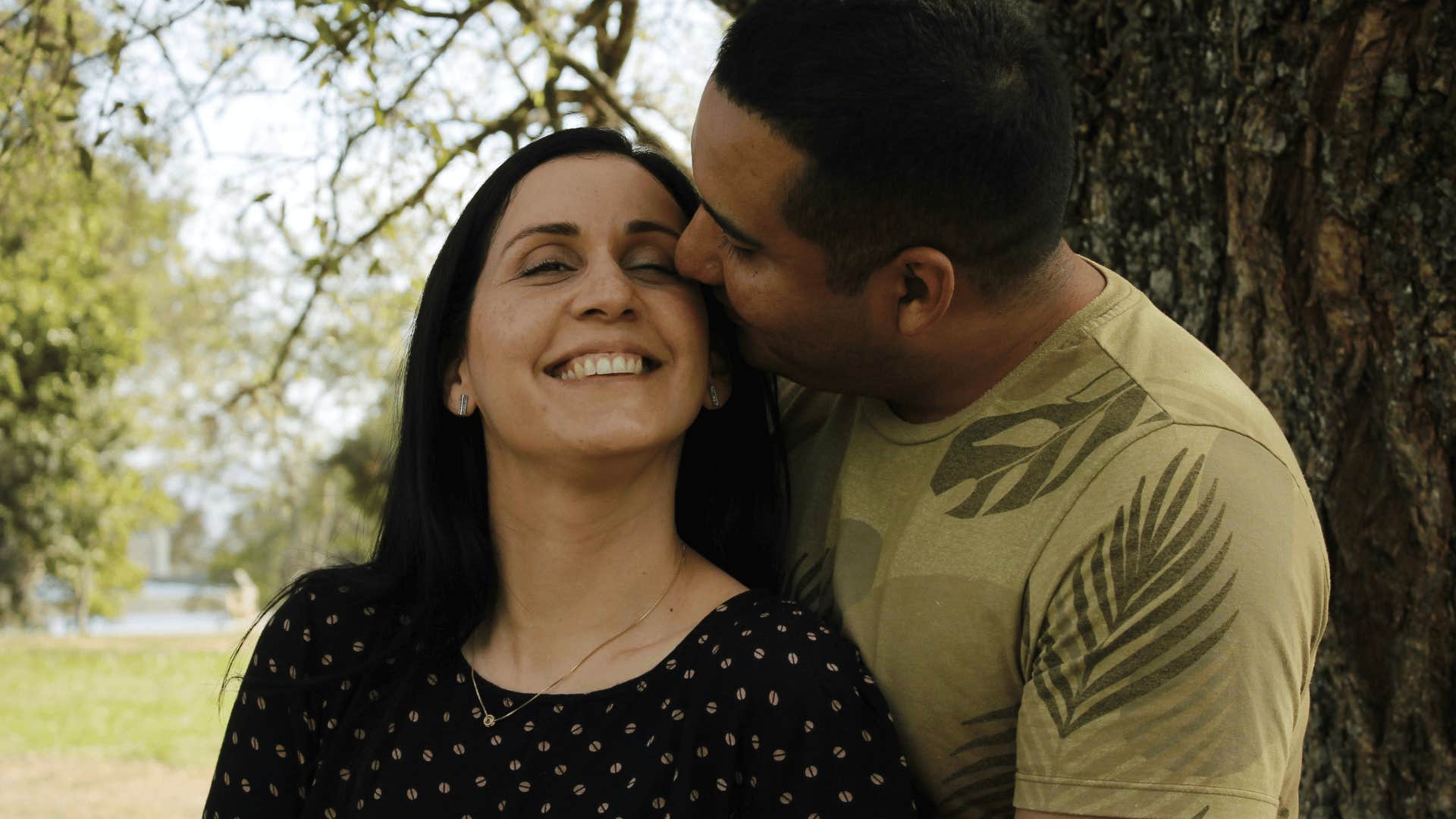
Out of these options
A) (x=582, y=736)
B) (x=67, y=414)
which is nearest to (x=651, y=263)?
(x=582, y=736)

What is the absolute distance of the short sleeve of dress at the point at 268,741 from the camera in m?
2.39

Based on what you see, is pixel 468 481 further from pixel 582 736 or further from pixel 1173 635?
pixel 1173 635

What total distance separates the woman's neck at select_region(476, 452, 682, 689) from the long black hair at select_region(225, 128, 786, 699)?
0.39ft

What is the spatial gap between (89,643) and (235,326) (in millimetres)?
10848

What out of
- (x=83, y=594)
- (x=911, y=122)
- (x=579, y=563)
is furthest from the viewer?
(x=83, y=594)

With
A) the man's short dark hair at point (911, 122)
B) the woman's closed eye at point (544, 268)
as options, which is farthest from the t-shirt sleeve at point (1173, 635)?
the woman's closed eye at point (544, 268)

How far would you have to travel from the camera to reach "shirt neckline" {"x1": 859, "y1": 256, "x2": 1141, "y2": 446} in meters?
2.26

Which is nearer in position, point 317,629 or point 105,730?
point 317,629

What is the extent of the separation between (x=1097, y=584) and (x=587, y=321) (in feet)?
3.26

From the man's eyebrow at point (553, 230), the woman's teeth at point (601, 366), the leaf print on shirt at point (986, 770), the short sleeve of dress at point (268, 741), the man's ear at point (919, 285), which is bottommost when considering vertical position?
the leaf print on shirt at point (986, 770)

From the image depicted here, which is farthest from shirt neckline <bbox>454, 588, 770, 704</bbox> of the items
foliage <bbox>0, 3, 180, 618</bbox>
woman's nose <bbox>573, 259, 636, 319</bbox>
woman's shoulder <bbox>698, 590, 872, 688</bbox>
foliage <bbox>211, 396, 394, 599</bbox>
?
foliage <bbox>0, 3, 180, 618</bbox>

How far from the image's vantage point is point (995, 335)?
2.28m

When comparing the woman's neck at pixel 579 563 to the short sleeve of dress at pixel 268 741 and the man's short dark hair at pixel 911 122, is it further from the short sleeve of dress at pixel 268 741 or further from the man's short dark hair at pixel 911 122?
the man's short dark hair at pixel 911 122

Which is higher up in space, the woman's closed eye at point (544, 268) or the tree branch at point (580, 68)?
the tree branch at point (580, 68)
